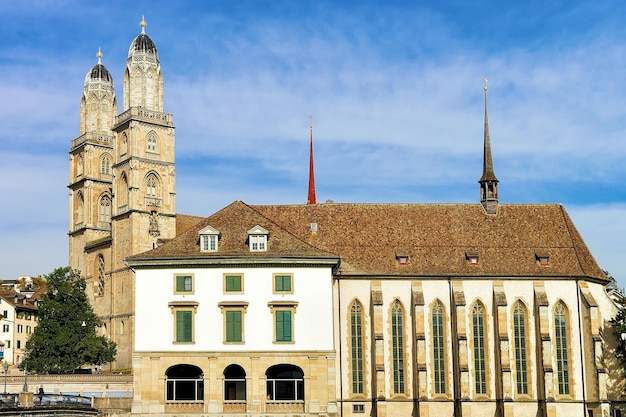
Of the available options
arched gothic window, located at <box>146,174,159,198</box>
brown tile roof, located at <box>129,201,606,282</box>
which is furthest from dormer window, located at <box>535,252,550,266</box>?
arched gothic window, located at <box>146,174,159,198</box>

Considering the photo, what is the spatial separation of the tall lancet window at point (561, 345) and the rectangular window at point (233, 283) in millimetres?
22468

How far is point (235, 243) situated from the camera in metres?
71.0

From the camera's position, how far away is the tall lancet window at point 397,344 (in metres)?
73.6

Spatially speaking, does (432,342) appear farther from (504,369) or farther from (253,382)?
(253,382)

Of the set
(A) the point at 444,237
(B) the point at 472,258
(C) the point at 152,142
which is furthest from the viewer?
(C) the point at 152,142

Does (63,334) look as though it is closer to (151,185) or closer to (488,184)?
(151,185)

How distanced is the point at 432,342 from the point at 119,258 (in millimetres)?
62447

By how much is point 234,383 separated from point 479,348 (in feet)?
57.3

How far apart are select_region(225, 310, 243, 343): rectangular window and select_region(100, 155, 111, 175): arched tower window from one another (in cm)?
7979

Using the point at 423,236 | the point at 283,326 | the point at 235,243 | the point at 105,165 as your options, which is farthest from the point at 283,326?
the point at 105,165

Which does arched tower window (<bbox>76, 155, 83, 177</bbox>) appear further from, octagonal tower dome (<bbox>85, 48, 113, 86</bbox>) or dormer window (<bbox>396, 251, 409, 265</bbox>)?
dormer window (<bbox>396, 251, 409, 265</bbox>)

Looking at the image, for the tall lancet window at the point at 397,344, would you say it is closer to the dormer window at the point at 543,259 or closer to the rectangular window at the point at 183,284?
the dormer window at the point at 543,259

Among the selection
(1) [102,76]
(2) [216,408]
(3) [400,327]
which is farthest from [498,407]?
(1) [102,76]

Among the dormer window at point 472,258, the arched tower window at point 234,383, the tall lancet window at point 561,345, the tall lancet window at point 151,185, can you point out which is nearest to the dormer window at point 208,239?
the arched tower window at point 234,383
